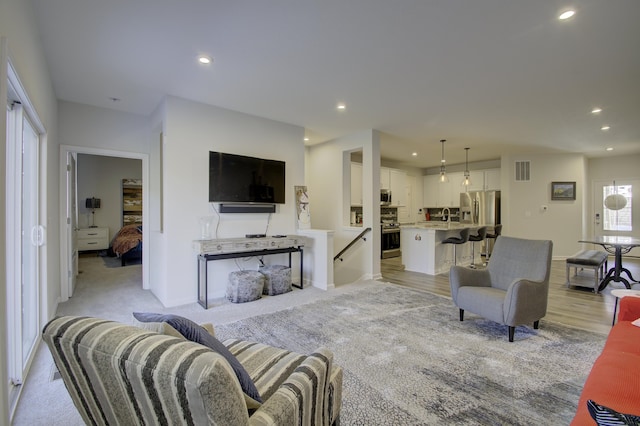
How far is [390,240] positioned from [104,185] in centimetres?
789

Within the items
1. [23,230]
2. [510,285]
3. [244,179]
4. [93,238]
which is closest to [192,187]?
[244,179]

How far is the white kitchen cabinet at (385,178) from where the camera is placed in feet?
26.2

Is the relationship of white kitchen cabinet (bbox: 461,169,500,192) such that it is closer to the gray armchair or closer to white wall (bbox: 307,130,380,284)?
white wall (bbox: 307,130,380,284)

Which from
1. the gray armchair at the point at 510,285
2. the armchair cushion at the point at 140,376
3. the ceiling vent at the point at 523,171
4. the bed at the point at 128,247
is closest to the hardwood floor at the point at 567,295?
the gray armchair at the point at 510,285

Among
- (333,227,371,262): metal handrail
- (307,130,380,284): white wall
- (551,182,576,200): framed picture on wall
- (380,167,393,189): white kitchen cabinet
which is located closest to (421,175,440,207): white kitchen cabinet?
(380,167,393,189): white kitchen cabinet

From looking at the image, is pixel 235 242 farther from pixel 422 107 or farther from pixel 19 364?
pixel 422 107

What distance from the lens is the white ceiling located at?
2192mm

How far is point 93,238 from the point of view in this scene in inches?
306

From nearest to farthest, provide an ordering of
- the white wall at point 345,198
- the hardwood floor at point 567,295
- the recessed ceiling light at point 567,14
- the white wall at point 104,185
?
1. the recessed ceiling light at point 567,14
2. the hardwood floor at point 567,295
3. the white wall at point 345,198
4. the white wall at point 104,185

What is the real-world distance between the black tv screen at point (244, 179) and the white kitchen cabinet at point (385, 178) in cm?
391

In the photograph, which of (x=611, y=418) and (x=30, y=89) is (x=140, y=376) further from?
(x=30, y=89)

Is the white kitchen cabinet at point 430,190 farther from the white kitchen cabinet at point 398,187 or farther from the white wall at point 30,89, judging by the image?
the white wall at point 30,89

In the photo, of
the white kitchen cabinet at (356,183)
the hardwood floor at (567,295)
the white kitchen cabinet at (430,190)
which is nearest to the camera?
the hardwood floor at (567,295)

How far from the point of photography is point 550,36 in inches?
97.2
